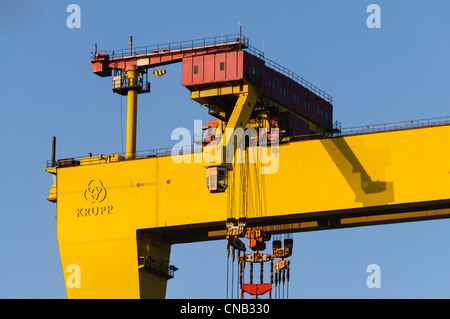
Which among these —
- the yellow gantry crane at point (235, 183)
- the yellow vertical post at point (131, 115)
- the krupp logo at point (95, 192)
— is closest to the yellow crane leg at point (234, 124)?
the yellow gantry crane at point (235, 183)

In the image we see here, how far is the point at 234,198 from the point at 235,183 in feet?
3.08

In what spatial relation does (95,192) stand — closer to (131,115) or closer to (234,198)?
(131,115)

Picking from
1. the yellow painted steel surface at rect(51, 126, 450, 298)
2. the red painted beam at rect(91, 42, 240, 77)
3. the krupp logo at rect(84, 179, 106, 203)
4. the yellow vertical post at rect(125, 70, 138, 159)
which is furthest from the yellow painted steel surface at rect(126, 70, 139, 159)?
the yellow painted steel surface at rect(51, 126, 450, 298)

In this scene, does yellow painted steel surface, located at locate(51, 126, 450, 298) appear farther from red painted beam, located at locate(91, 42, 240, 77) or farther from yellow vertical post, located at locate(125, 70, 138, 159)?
red painted beam, located at locate(91, 42, 240, 77)

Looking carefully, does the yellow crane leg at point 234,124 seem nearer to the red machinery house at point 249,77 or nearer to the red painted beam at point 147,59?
the red machinery house at point 249,77

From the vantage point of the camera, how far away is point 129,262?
8912cm

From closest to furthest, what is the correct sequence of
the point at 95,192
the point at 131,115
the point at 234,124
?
the point at 234,124 < the point at 95,192 < the point at 131,115

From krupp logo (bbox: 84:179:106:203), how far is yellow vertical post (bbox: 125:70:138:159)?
11.6 feet

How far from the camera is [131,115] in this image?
312 feet

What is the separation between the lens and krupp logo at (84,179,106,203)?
90.4 metres

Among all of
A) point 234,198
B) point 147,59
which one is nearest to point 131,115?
point 147,59

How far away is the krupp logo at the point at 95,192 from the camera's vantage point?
90.4 meters
